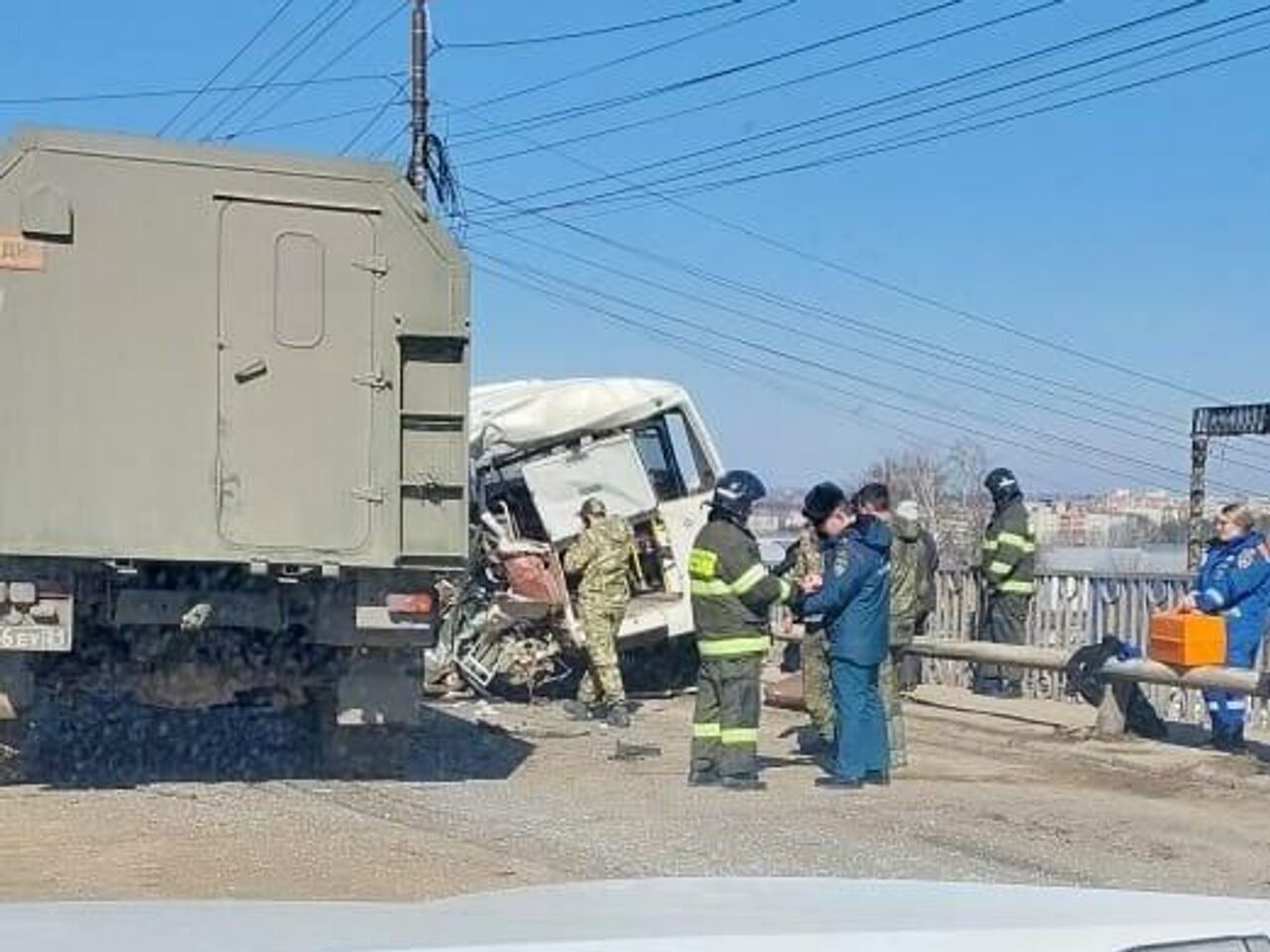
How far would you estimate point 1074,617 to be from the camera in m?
16.6

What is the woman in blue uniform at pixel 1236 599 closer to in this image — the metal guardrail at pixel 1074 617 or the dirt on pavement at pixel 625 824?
the dirt on pavement at pixel 625 824

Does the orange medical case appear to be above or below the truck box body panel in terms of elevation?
below

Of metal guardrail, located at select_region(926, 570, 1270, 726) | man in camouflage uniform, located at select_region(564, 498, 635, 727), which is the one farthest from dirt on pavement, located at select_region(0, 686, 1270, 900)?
metal guardrail, located at select_region(926, 570, 1270, 726)

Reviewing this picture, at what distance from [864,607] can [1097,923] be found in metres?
9.05

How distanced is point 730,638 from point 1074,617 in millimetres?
5885

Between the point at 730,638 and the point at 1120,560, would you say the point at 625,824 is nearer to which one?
the point at 730,638

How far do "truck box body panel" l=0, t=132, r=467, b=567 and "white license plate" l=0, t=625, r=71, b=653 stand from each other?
40 cm

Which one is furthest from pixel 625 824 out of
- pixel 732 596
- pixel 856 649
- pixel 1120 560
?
pixel 1120 560

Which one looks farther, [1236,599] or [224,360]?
[1236,599]

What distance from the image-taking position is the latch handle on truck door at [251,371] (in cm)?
1072

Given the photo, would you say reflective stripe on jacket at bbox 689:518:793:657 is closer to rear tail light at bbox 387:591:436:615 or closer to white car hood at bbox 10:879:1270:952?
rear tail light at bbox 387:591:436:615

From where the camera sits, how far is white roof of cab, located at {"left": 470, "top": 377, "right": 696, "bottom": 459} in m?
16.7

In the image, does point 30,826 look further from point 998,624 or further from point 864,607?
point 998,624

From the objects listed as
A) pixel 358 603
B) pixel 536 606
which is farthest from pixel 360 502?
pixel 536 606
